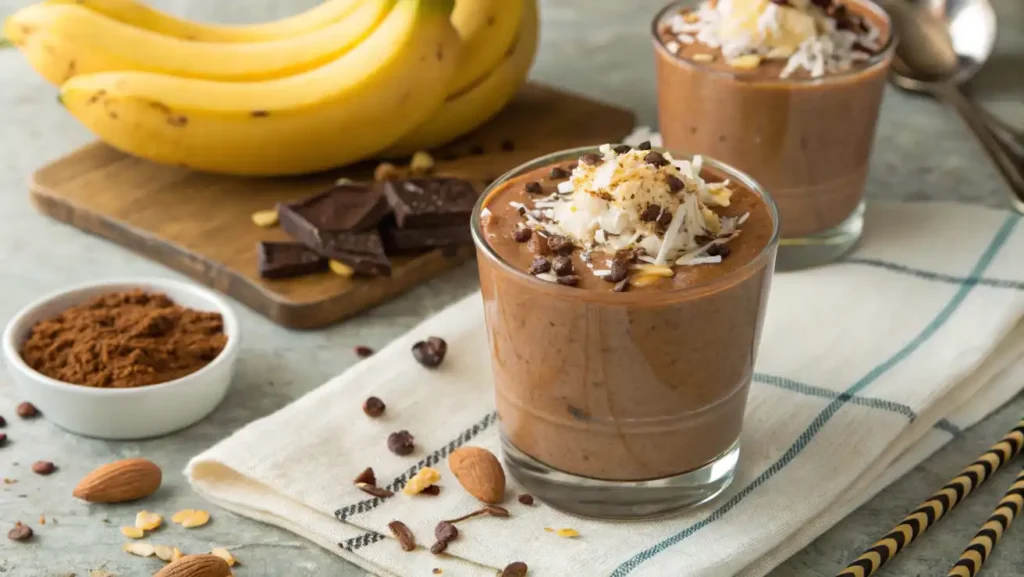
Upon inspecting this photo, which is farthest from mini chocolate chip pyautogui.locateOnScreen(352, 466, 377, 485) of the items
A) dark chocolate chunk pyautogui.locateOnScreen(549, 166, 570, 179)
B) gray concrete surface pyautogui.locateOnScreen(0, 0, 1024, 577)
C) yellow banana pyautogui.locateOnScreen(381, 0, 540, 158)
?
yellow banana pyautogui.locateOnScreen(381, 0, 540, 158)

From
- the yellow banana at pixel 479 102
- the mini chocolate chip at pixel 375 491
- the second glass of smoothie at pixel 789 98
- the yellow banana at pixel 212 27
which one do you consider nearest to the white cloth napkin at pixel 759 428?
the mini chocolate chip at pixel 375 491

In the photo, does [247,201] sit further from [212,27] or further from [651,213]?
[651,213]

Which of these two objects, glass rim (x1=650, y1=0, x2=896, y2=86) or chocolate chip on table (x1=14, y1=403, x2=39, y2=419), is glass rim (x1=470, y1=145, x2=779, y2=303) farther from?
chocolate chip on table (x1=14, y1=403, x2=39, y2=419)

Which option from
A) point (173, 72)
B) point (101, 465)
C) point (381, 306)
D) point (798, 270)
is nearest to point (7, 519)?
point (101, 465)

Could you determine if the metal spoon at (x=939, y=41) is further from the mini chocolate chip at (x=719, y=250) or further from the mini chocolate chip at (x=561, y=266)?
the mini chocolate chip at (x=561, y=266)

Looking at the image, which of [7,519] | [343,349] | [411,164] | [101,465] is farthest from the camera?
[411,164]

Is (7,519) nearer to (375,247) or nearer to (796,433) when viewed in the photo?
(375,247)
